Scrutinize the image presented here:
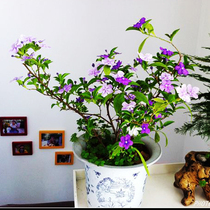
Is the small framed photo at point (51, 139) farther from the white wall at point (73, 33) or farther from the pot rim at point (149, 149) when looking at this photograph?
the pot rim at point (149, 149)

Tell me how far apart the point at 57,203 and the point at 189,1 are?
5.08 feet

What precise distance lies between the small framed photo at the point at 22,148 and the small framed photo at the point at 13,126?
2.5 inches

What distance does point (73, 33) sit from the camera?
1643 millimetres

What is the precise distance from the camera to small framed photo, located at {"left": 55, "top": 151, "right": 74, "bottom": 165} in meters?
1.91

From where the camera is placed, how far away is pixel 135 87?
1.03m

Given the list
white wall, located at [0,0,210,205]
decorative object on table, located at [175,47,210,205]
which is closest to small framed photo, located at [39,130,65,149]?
white wall, located at [0,0,210,205]

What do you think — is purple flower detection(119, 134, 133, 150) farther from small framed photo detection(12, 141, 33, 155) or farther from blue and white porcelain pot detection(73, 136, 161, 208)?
small framed photo detection(12, 141, 33, 155)

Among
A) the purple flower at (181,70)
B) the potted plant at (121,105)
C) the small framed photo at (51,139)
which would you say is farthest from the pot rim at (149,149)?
the small framed photo at (51,139)

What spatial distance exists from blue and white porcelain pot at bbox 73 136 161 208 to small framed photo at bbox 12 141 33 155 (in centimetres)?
83

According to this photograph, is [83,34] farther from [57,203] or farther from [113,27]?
[57,203]

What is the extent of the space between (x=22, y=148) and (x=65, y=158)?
284mm

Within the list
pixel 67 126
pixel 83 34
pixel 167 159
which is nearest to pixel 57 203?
pixel 67 126

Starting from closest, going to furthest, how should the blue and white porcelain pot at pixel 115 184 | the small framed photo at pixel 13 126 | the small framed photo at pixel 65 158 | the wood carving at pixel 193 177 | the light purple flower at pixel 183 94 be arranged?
the light purple flower at pixel 183 94
the blue and white porcelain pot at pixel 115 184
the wood carving at pixel 193 177
the small framed photo at pixel 13 126
the small framed photo at pixel 65 158

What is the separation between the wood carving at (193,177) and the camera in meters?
1.16
